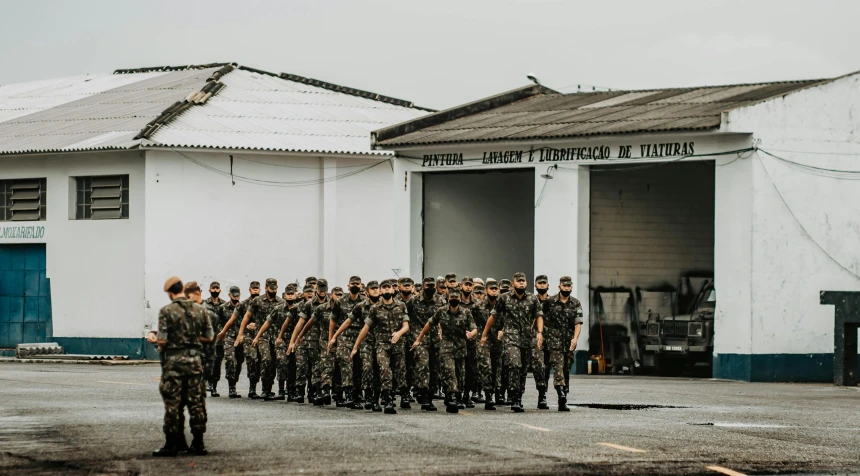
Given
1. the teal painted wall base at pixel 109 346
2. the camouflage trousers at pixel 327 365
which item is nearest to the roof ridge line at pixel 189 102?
the teal painted wall base at pixel 109 346

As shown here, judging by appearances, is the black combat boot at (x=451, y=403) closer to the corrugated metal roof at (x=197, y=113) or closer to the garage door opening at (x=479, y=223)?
the garage door opening at (x=479, y=223)

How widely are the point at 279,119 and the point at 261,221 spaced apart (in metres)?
3.79

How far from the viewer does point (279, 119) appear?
38.9m

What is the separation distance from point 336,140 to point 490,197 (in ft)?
15.1

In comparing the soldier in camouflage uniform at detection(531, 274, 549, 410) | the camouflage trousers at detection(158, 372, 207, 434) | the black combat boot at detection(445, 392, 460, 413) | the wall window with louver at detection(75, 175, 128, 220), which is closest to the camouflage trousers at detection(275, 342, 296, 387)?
the black combat boot at detection(445, 392, 460, 413)

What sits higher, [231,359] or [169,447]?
[231,359]

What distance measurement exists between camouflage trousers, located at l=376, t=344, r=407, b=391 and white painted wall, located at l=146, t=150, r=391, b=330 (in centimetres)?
1625

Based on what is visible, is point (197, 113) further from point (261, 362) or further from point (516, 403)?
point (516, 403)

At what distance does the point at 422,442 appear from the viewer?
1427cm

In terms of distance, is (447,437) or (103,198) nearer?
(447,437)

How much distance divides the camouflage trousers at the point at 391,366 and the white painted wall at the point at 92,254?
16.5 metres

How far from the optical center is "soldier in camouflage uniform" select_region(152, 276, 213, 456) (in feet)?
43.7

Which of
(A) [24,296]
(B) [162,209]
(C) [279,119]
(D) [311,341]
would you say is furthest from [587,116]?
(A) [24,296]

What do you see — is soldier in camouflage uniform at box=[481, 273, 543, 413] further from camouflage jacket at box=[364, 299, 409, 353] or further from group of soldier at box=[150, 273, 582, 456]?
camouflage jacket at box=[364, 299, 409, 353]
